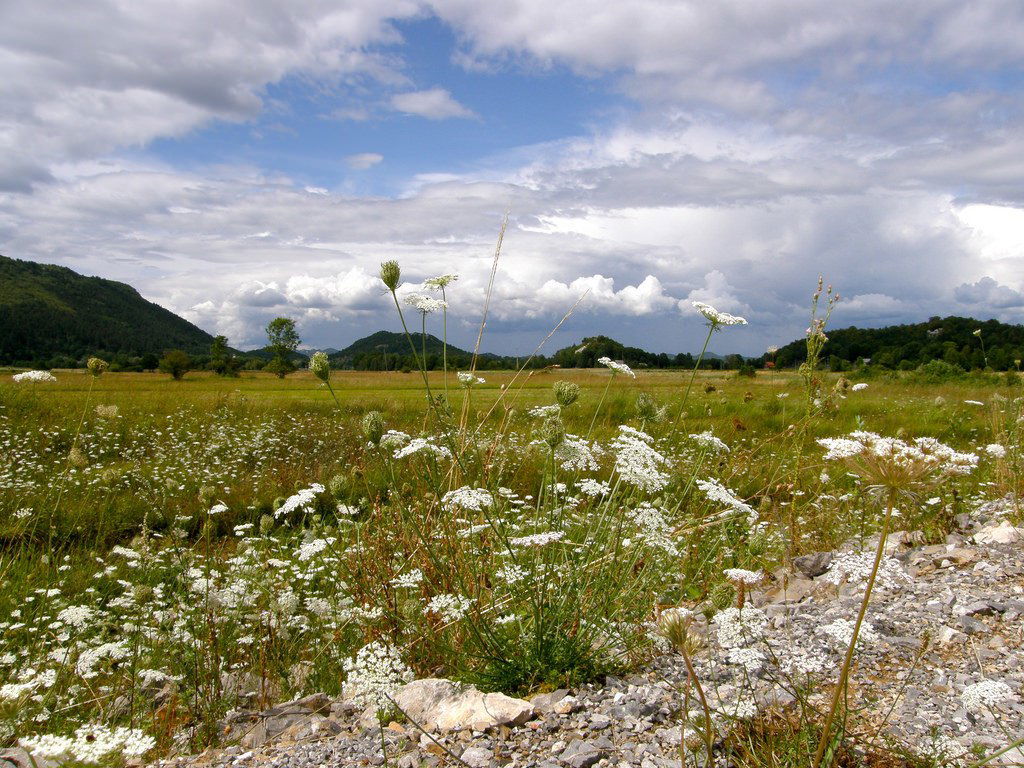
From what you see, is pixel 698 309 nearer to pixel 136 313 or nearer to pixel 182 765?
pixel 182 765

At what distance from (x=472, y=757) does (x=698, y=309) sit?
2757 mm

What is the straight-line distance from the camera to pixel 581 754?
7.18 feet

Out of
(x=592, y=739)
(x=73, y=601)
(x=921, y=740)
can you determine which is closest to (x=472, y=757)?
(x=592, y=739)

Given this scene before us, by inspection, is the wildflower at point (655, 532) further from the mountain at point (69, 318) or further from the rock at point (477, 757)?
the mountain at point (69, 318)

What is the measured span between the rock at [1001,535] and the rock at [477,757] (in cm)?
423

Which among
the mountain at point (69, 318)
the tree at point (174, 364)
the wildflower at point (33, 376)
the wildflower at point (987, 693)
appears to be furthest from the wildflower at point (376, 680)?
the mountain at point (69, 318)

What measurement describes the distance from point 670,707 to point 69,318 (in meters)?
189

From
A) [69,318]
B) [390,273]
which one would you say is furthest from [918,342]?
[69,318]

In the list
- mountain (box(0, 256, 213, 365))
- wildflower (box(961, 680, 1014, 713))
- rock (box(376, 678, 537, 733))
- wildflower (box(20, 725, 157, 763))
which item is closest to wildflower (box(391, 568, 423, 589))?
rock (box(376, 678, 537, 733))

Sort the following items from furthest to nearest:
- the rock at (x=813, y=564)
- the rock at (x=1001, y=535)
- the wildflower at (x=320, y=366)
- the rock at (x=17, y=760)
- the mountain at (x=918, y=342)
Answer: the mountain at (x=918, y=342)
the rock at (x=813, y=564)
the rock at (x=1001, y=535)
the wildflower at (x=320, y=366)
the rock at (x=17, y=760)

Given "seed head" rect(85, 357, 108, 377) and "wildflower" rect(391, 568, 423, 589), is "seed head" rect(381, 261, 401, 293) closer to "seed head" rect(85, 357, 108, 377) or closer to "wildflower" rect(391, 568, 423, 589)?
"wildflower" rect(391, 568, 423, 589)

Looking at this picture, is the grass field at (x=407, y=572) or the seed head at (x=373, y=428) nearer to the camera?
the grass field at (x=407, y=572)

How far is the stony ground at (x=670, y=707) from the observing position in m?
2.23

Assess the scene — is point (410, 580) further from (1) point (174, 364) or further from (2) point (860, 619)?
(1) point (174, 364)
